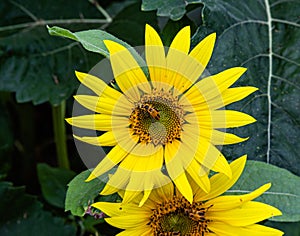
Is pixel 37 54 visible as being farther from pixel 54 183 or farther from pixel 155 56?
pixel 155 56

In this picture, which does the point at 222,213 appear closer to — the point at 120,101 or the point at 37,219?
the point at 120,101

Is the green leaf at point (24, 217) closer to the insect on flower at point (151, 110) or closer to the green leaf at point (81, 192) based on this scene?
the green leaf at point (81, 192)

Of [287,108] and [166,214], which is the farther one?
[287,108]

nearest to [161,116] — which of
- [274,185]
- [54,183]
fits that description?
[274,185]

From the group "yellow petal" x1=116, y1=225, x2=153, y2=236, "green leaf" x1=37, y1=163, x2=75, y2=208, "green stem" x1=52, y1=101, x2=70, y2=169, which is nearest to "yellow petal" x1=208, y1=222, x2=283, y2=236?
"yellow petal" x1=116, y1=225, x2=153, y2=236

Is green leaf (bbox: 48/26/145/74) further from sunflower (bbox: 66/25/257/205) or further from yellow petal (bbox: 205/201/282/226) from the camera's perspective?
yellow petal (bbox: 205/201/282/226)

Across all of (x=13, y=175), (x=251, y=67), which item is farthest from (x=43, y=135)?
(x=251, y=67)
